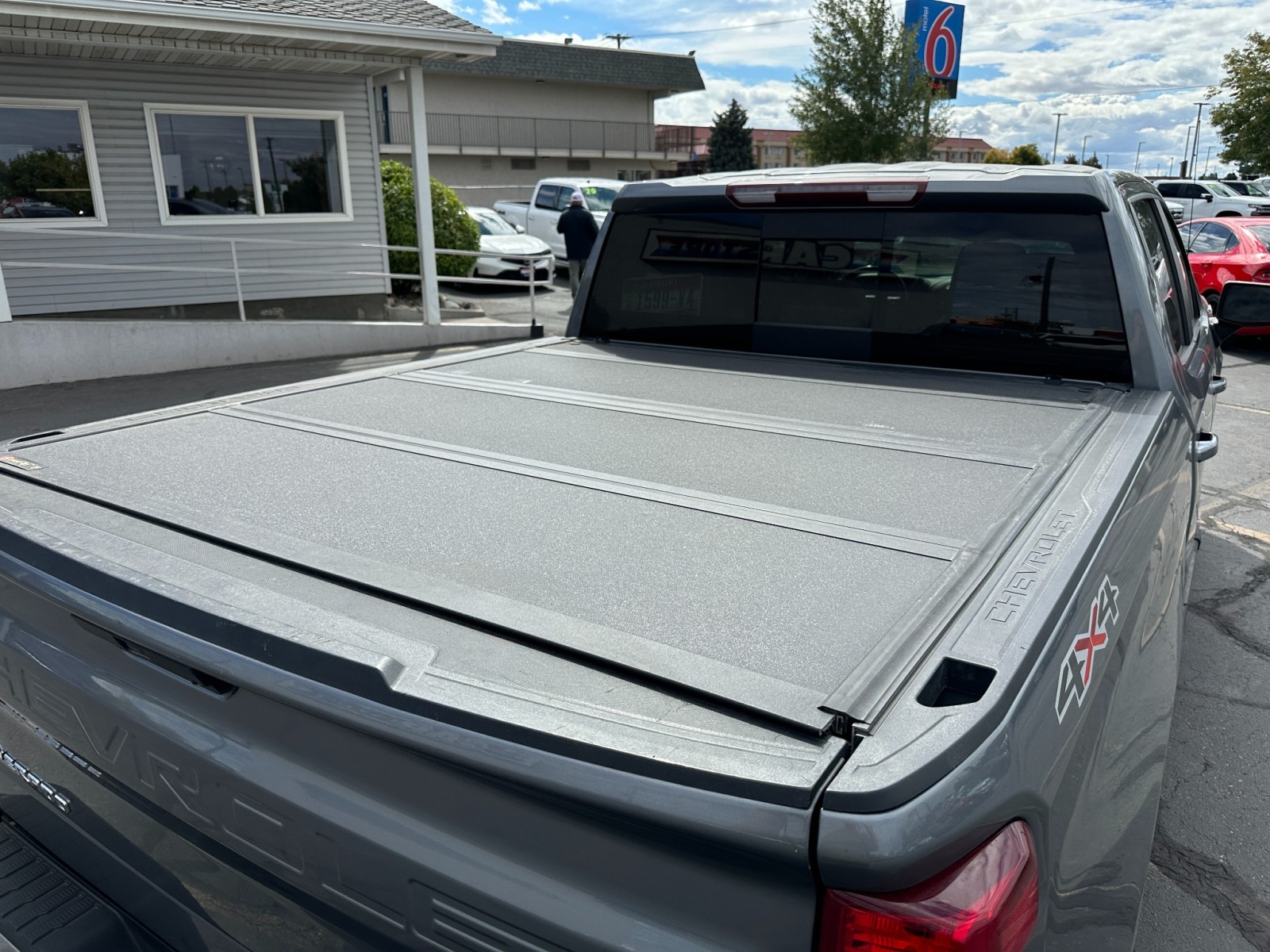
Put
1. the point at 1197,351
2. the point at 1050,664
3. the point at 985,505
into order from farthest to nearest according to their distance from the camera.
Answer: the point at 1197,351 → the point at 985,505 → the point at 1050,664

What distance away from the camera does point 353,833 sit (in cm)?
125

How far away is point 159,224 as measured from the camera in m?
11.9

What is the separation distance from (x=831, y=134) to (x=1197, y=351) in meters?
26.1

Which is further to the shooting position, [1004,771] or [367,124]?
[367,124]

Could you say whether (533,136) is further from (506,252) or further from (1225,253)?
(1225,253)

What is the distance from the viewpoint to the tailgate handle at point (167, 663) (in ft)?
4.59

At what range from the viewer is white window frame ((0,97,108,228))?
35.4 ft

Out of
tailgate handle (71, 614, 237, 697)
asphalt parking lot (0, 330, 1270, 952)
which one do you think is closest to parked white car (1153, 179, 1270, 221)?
asphalt parking lot (0, 330, 1270, 952)

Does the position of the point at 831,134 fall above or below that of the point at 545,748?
above

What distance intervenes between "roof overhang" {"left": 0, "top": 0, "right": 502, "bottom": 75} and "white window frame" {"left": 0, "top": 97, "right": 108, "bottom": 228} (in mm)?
541

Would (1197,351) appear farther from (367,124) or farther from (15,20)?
(367,124)

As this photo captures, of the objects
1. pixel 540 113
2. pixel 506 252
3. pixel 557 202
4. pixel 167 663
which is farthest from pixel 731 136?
pixel 167 663

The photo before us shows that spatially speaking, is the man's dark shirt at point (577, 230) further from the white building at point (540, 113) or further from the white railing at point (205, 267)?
the white building at point (540, 113)

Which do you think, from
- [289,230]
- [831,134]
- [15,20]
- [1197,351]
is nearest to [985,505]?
[1197,351]
